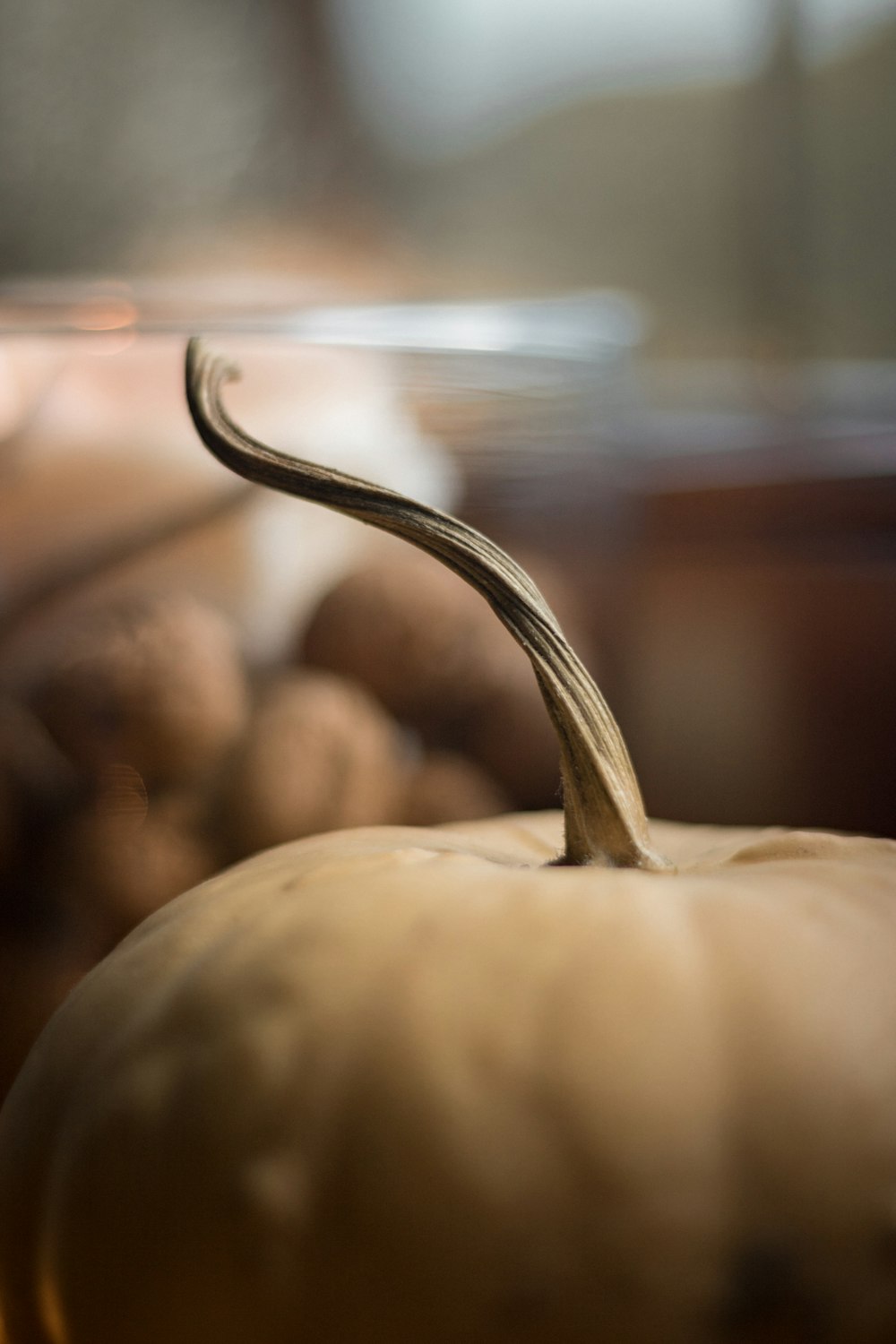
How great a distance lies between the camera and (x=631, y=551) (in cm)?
41

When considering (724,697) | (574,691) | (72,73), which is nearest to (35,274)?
(72,73)

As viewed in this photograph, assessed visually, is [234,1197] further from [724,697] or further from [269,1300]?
[724,697]

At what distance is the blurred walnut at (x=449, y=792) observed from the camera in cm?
32

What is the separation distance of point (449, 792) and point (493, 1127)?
16cm

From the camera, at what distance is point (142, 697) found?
297 millimetres

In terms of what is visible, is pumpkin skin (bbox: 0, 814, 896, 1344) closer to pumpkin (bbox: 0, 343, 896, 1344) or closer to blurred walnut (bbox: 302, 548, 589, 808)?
pumpkin (bbox: 0, 343, 896, 1344)

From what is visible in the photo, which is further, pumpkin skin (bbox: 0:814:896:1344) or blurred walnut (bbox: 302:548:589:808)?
blurred walnut (bbox: 302:548:589:808)

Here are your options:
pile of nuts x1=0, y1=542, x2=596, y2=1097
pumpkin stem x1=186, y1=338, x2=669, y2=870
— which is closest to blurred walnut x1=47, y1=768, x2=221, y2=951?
pile of nuts x1=0, y1=542, x2=596, y2=1097

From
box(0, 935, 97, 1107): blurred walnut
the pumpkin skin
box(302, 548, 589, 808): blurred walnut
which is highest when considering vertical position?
box(302, 548, 589, 808): blurred walnut

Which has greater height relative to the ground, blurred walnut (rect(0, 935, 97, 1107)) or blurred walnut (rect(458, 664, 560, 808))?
blurred walnut (rect(458, 664, 560, 808))

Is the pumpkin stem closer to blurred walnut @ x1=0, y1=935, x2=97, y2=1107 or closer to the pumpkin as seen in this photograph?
the pumpkin

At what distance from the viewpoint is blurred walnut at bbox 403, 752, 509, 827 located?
0.32 meters

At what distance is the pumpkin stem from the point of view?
0.71ft

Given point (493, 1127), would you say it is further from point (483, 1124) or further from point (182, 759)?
point (182, 759)
